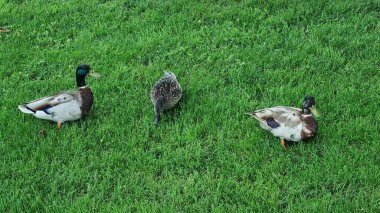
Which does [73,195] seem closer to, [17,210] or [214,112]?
[17,210]

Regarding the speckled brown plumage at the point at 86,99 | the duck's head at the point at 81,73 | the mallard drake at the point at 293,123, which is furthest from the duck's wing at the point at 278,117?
the duck's head at the point at 81,73

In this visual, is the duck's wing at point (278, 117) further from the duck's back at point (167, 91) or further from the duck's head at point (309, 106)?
the duck's back at point (167, 91)

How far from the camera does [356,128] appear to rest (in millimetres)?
4938

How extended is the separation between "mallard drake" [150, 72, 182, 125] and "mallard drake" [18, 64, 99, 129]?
0.64 metres

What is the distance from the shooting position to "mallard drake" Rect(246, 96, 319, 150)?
469 centimetres

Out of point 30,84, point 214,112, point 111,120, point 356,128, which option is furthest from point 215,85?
point 30,84

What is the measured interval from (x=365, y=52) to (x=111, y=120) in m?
3.04

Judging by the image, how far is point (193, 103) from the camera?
548 cm

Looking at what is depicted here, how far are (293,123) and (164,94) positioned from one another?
132cm

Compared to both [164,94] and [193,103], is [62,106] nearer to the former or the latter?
[164,94]

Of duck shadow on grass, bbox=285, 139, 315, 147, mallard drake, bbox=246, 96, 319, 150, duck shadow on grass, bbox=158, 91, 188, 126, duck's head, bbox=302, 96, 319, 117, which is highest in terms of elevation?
duck's head, bbox=302, 96, 319, 117

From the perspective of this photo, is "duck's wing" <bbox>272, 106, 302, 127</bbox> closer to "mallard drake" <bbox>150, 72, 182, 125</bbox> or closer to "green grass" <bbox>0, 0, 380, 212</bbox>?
"green grass" <bbox>0, 0, 380, 212</bbox>

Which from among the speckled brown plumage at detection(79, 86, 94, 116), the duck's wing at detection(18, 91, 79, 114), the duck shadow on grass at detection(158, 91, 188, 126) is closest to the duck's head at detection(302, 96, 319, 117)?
the duck shadow on grass at detection(158, 91, 188, 126)

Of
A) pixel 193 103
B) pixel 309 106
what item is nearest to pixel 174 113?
pixel 193 103
